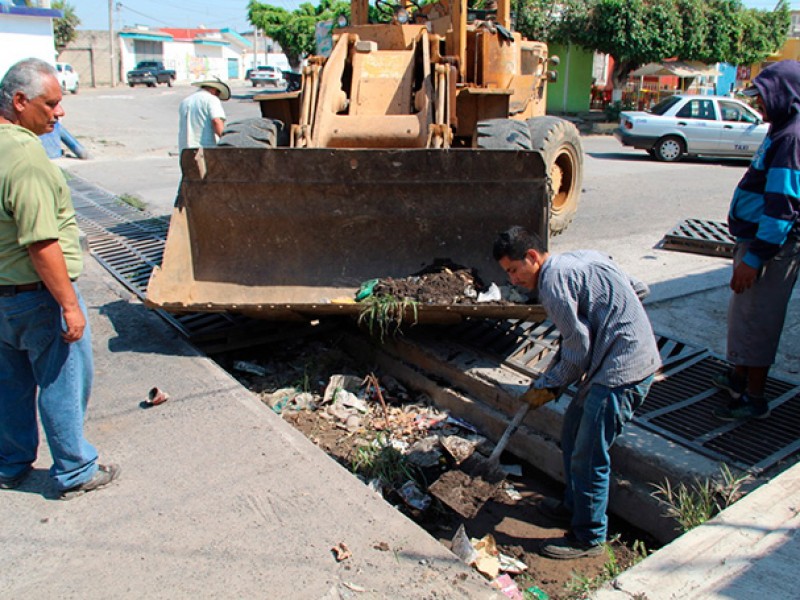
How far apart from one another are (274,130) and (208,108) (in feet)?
2.73

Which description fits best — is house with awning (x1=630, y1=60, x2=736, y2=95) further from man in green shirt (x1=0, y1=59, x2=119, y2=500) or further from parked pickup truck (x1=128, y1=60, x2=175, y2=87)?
parked pickup truck (x1=128, y1=60, x2=175, y2=87)

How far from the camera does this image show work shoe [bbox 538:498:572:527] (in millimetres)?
3781

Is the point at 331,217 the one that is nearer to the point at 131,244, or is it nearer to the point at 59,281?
the point at 59,281

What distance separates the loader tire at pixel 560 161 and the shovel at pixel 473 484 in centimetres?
420

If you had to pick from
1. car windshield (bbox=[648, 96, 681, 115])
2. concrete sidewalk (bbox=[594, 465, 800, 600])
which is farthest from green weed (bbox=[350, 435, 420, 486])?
car windshield (bbox=[648, 96, 681, 115])

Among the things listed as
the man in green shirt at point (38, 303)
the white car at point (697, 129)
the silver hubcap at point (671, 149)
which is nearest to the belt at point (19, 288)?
the man in green shirt at point (38, 303)

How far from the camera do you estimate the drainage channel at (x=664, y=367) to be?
3879 mm

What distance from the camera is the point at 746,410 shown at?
4090 millimetres

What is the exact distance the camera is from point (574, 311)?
10.0 ft

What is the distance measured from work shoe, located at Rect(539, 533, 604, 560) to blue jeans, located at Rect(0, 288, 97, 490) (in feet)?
7.38

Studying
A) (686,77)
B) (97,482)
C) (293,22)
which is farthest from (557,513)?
(293,22)

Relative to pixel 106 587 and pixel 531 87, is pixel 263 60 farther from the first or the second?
pixel 106 587

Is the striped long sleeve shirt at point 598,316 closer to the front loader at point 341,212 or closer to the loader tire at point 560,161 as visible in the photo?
the front loader at point 341,212

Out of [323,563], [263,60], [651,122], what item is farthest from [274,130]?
[263,60]
